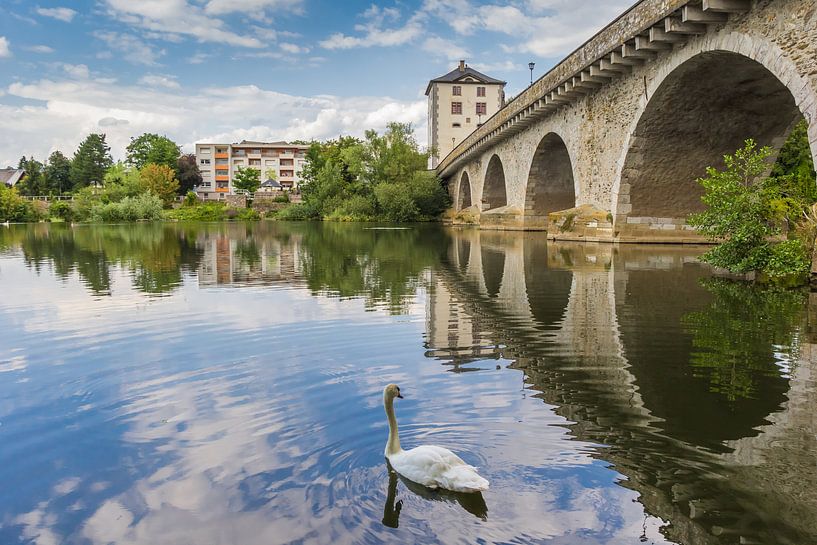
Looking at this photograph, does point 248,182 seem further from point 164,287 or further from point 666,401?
point 666,401

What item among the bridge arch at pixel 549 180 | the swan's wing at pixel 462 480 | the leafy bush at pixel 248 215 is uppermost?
the bridge arch at pixel 549 180

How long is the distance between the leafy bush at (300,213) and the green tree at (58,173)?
171 ft

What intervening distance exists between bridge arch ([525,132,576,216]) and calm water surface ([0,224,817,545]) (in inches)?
863

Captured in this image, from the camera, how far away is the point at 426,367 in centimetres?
636

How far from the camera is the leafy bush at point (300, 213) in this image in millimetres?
67250

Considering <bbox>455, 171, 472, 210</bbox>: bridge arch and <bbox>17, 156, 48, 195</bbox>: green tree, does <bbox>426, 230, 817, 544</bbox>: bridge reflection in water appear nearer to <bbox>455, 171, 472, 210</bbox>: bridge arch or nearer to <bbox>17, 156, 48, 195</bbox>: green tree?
<bbox>455, 171, 472, 210</bbox>: bridge arch

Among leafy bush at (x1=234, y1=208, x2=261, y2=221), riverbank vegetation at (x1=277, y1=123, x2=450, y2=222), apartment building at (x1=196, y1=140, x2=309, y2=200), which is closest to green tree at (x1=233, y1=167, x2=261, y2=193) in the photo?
apartment building at (x1=196, y1=140, x2=309, y2=200)

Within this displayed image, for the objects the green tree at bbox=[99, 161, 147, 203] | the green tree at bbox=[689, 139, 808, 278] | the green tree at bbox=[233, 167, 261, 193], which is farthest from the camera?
the green tree at bbox=[233, 167, 261, 193]

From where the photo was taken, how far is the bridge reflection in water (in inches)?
139

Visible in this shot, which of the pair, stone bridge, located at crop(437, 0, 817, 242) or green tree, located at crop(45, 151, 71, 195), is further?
green tree, located at crop(45, 151, 71, 195)

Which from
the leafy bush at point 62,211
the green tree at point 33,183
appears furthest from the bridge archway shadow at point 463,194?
the green tree at point 33,183

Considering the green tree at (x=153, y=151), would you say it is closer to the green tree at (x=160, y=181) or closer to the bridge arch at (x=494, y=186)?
the green tree at (x=160, y=181)

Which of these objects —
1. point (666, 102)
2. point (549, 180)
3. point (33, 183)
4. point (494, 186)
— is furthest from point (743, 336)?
point (33, 183)

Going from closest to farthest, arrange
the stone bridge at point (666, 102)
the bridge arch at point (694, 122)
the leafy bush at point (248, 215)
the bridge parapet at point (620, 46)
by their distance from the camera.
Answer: the stone bridge at point (666, 102), the bridge parapet at point (620, 46), the bridge arch at point (694, 122), the leafy bush at point (248, 215)
